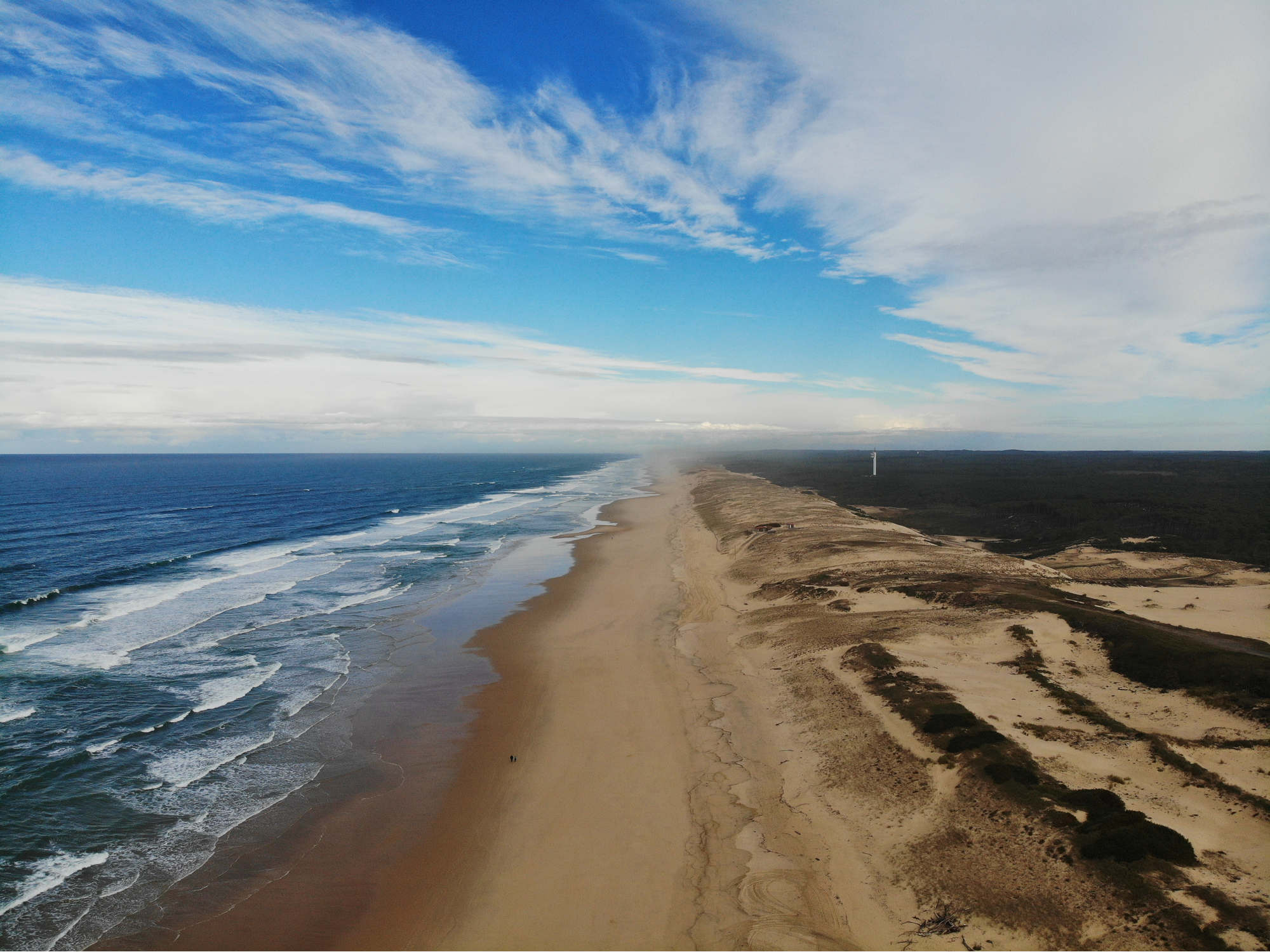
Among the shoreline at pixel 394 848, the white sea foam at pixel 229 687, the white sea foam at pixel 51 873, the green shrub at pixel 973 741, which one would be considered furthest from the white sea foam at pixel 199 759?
the green shrub at pixel 973 741

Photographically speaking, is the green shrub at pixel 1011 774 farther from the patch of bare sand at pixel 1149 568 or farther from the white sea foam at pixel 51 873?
the patch of bare sand at pixel 1149 568

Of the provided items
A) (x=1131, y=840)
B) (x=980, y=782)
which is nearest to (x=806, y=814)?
(x=980, y=782)

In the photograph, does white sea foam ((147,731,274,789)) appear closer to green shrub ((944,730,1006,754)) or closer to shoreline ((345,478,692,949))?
shoreline ((345,478,692,949))

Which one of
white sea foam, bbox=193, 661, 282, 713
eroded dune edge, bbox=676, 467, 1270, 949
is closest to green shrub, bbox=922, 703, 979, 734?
eroded dune edge, bbox=676, 467, 1270, 949

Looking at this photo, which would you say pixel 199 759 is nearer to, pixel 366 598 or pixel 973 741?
pixel 366 598

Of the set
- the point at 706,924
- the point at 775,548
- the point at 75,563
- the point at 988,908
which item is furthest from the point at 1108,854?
the point at 75,563

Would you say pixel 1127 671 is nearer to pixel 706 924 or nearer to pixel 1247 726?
pixel 1247 726
